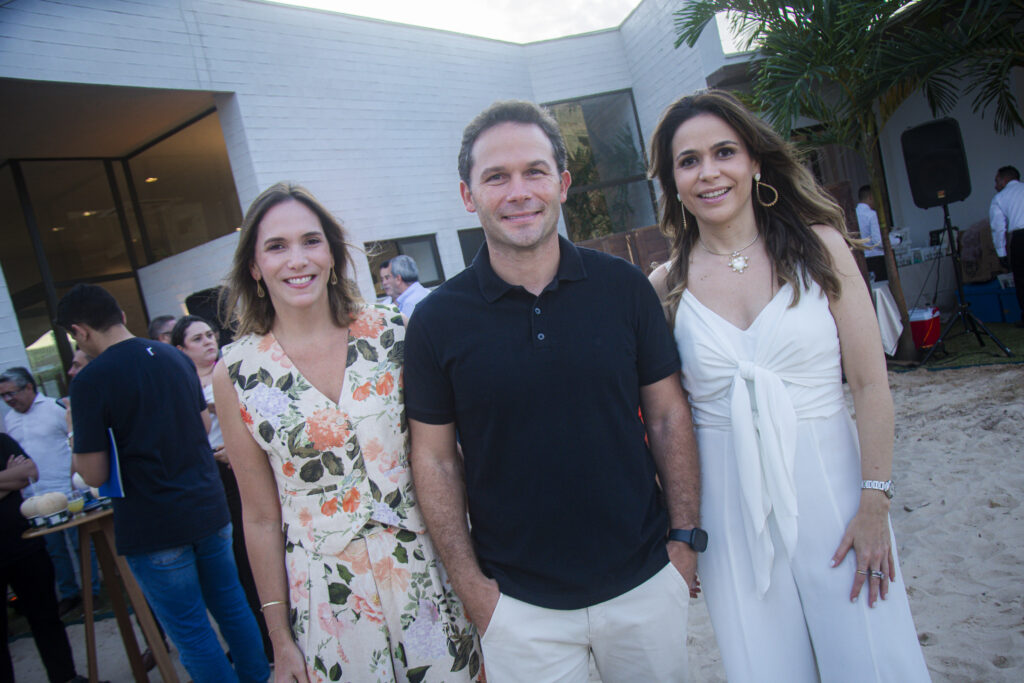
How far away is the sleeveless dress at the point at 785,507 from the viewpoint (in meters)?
1.67

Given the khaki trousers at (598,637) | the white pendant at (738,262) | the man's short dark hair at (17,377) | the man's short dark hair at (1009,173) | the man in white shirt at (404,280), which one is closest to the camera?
the khaki trousers at (598,637)

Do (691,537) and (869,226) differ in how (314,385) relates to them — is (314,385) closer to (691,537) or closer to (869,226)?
(691,537)

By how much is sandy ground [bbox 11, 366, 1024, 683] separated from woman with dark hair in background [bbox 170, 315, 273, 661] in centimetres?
66

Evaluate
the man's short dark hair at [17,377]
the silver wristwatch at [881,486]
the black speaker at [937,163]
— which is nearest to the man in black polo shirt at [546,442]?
the silver wristwatch at [881,486]

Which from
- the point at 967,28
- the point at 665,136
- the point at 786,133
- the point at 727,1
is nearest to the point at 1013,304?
the point at 967,28

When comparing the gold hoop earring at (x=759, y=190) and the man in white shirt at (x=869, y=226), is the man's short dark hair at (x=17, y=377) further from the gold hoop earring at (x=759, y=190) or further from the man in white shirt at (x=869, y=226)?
the man in white shirt at (x=869, y=226)

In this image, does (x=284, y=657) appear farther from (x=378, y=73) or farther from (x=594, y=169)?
(x=594, y=169)

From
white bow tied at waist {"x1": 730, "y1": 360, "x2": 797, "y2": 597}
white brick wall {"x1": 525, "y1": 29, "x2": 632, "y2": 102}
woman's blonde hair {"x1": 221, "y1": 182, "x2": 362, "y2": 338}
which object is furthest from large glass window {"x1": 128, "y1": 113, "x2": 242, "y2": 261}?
white bow tied at waist {"x1": 730, "y1": 360, "x2": 797, "y2": 597}

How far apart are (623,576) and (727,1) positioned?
7.55 metres

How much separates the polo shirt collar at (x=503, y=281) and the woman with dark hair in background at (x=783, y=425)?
1.40ft

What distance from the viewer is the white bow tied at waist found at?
170 centimetres

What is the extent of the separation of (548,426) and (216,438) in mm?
3278

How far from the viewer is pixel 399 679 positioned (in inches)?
69.6

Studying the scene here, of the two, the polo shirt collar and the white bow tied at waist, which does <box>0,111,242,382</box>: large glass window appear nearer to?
the polo shirt collar
